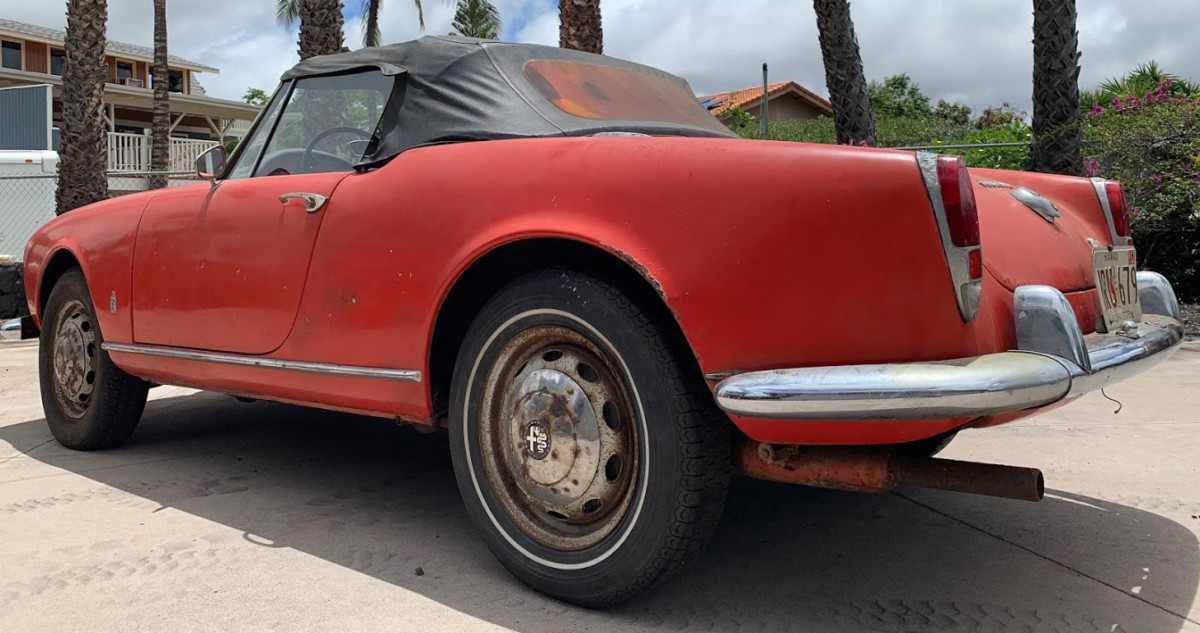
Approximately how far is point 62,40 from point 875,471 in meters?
41.0

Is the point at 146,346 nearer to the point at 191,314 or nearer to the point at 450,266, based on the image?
the point at 191,314

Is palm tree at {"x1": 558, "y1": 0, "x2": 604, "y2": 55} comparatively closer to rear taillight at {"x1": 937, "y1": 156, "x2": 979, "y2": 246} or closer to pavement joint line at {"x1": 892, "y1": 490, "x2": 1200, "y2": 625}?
pavement joint line at {"x1": 892, "y1": 490, "x2": 1200, "y2": 625}

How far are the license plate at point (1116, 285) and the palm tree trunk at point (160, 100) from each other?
73.1 feet

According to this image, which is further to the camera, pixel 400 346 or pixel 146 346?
pixel 146 346

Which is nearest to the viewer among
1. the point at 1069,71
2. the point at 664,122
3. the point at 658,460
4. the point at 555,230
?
the point at 658,460

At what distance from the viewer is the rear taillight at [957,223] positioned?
221 cm

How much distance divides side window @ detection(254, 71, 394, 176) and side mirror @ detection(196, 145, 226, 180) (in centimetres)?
24

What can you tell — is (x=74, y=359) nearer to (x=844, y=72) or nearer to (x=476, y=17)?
(x=844, y=72)

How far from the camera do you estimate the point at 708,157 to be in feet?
7.86

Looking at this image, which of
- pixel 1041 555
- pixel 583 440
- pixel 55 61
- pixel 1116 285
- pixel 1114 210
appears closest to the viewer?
pixel 583 440

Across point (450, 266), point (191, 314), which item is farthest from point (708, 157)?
point (191, 314)

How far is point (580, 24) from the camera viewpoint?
9109 millimetres

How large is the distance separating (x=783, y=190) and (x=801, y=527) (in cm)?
140

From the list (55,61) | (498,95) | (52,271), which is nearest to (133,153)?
(52,271)
